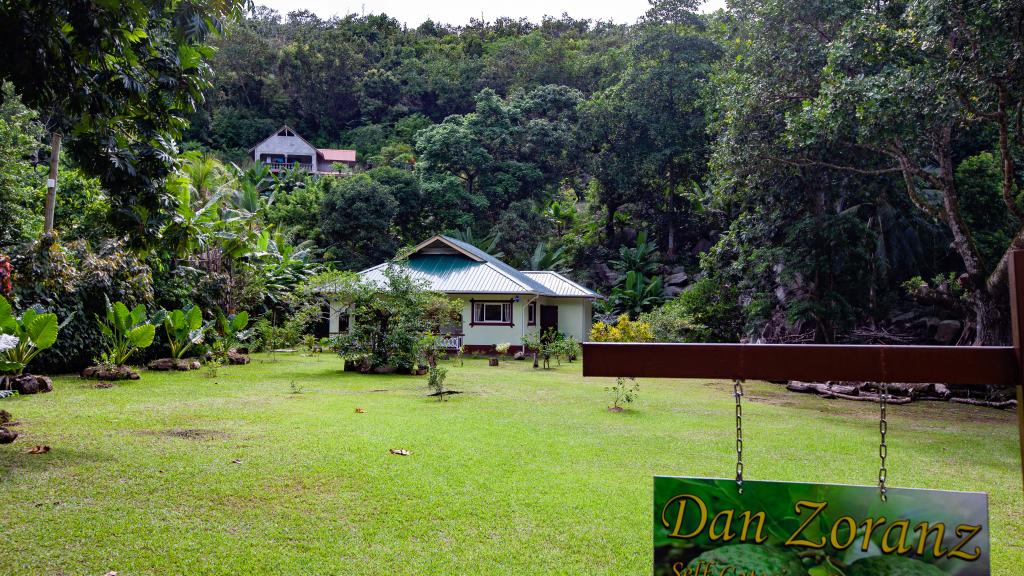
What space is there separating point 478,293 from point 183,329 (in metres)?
11.5

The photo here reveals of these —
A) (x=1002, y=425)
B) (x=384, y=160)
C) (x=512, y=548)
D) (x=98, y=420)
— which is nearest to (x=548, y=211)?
(x=384, y=160)

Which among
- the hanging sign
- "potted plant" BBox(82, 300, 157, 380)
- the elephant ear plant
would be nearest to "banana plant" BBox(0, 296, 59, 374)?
"potted plant" BBox(82, 300, 157, 380)

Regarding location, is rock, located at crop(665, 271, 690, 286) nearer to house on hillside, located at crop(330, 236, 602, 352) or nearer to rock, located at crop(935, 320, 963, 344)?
house on hillside, located at crop(330, 236, 602, 352)

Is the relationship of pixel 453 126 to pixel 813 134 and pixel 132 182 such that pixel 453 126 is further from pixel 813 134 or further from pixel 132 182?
pixel 132 182

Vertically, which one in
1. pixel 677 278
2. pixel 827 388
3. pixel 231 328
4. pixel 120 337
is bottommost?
pixel 827 388

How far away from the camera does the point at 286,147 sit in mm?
50438

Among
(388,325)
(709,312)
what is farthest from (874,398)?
(388,325)

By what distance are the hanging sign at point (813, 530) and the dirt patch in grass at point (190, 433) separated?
23.5 feet

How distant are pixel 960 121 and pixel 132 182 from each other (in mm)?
12674

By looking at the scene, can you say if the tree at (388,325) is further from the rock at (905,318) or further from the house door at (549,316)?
the rock at (905,318)

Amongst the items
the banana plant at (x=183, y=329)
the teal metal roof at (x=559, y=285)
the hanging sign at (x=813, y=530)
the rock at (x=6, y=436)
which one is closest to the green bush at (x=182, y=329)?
the banana plant at (x=183, y=329)

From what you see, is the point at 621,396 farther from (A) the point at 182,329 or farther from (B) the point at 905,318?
Answer: (B) the point at 905,318

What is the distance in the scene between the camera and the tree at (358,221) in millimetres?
31812

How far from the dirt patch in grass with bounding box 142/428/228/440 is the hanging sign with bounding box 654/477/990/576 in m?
7.15
